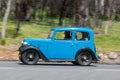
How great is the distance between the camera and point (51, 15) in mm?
49156

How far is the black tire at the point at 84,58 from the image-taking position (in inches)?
784

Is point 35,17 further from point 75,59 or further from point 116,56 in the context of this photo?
point 75,59

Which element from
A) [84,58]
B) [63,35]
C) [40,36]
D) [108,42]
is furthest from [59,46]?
[40,36]

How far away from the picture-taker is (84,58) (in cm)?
2006

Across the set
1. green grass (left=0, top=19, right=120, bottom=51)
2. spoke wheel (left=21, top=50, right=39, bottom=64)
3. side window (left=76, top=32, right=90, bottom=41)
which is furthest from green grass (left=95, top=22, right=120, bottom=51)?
spoke wheel (left=21, top=50, right=39, bottom=64)

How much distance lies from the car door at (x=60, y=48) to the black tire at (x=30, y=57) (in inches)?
26.3

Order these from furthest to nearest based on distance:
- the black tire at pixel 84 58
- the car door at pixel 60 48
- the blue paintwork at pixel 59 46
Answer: the black tire at pixel 84 58 < the car door at pixel 60 48 < the blue paintwork at pixel 59 46

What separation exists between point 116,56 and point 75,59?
6221 mm

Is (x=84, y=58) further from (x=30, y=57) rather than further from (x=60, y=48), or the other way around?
(x=30, y=57)

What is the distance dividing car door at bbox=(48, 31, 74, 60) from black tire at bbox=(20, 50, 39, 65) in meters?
0.67

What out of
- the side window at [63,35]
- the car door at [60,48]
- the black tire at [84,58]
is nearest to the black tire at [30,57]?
the car door at [60,48]

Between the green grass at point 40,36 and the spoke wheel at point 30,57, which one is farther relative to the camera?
the green grass at point 40,36

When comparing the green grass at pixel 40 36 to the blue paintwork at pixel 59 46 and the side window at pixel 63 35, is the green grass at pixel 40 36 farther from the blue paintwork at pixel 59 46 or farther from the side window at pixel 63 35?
the blue paintwork at pixel 59 46

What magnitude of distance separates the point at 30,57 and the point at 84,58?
2504 millimetres
